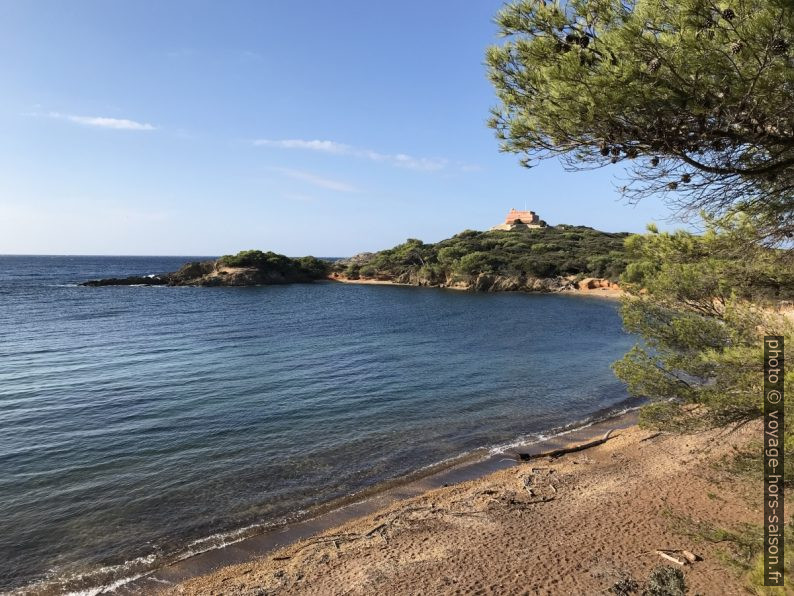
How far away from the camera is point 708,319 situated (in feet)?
24.9

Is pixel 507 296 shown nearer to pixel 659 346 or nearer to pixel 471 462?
pixel 471 462

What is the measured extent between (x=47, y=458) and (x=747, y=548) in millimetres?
16500

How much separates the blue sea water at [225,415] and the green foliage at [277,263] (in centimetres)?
4501

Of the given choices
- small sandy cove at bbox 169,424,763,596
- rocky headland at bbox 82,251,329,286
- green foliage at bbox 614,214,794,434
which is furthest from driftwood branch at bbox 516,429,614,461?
rocky headland at bbox 82,251,329,286

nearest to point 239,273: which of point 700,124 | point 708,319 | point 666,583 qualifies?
point 708,319

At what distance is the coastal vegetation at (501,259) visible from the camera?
78375 millimetres

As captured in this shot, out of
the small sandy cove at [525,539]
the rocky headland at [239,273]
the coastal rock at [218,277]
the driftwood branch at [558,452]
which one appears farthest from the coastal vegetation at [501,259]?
the small sandy cove at [525,539]

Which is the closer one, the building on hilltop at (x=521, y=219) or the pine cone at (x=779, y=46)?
the pine cone at (x=779, y=46)

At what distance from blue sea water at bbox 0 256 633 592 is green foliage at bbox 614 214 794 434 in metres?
8.18

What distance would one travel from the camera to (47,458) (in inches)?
549

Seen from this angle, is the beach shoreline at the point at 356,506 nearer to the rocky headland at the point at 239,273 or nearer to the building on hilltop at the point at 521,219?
the rocky headland at the point at 239,273

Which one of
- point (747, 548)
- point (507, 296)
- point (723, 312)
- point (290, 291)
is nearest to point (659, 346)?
point (723, 312)

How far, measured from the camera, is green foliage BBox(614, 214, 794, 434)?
232 inches

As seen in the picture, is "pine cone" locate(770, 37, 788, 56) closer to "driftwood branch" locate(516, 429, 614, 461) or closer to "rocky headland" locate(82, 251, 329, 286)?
"driftwood branch" locate(516, 429, 614, 461)
